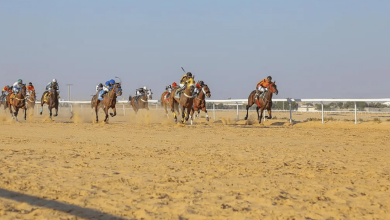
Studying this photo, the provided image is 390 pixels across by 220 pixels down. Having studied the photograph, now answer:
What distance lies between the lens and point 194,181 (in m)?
7.64

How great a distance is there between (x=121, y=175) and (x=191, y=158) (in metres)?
2.59

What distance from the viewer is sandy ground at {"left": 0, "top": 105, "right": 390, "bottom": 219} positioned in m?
5.88

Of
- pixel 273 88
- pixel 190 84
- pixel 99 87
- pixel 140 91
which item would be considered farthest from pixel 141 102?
pixel 190 84

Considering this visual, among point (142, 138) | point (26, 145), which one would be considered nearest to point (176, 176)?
point (26, 145)

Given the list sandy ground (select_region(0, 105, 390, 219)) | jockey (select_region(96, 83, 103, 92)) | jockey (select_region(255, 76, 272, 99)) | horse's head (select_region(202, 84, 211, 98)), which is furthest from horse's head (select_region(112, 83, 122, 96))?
sandy ground (select_region(0, 105, 390, 219))

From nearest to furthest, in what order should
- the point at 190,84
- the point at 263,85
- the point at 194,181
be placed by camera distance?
the point at 194,181 → the point at 190,84 → the point at 263,85

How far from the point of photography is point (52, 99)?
2770 cm

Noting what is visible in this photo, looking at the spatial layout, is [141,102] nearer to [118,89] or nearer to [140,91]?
[140,91]

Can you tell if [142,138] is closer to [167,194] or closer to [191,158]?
[191,158]

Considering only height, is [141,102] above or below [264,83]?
below

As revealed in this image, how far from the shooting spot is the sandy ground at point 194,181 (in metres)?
5.88

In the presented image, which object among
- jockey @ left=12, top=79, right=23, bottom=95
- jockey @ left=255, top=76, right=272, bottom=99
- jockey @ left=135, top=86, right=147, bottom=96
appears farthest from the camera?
jockey @ left=135, top=86, right=147, bottom=96

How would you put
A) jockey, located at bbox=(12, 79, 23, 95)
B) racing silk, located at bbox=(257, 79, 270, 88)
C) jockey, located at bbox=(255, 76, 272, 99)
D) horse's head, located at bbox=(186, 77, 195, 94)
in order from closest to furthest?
1. horse's head, located at bbox=(186, 77, 195, 94)
2. jockey, located at bbox=(255, 76, 272, 99)
3. racing silk, located at bbox=(257, 79, 270, 88)
4. jockey, located at bbox=(12, 79, 23, 95)

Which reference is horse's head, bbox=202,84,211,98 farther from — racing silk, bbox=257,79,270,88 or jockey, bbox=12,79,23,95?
jockey, bbox=12,79,23,95
